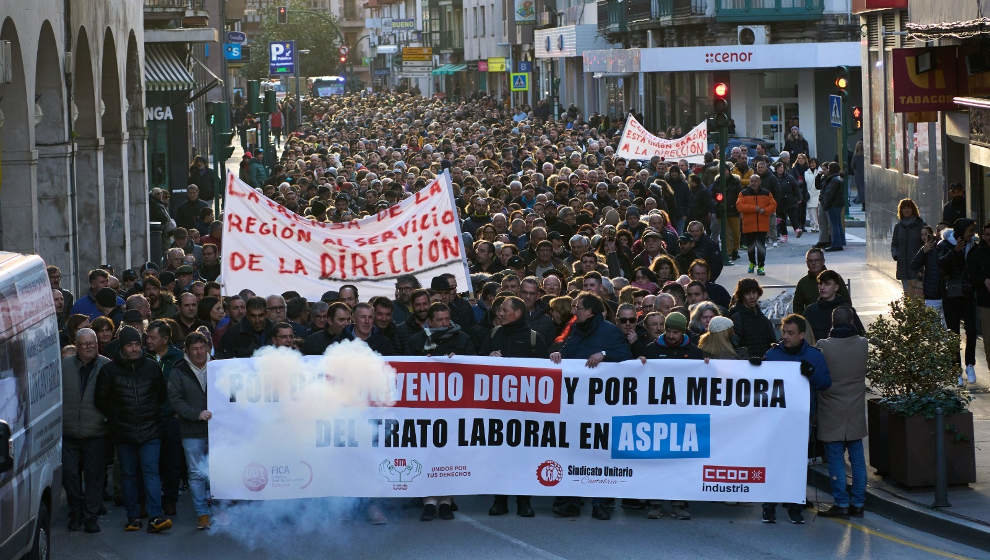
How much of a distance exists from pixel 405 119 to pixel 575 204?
43295mm

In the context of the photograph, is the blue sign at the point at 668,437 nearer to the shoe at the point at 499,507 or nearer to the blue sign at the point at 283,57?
the shoe at the point at 499,507

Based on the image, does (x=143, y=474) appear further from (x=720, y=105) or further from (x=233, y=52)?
(x=233, y=52)

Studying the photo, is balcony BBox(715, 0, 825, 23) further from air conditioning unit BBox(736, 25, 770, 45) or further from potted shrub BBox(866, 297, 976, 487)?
potted shrub BBox(866, 297, 976, 487)

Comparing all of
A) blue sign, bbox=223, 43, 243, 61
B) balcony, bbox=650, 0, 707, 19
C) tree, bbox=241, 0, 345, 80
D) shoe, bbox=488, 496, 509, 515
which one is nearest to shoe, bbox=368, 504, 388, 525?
shoe, bbox=488, 496, 509, 515

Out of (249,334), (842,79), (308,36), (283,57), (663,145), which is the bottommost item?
Result: (249,334)

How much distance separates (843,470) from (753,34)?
143 ft

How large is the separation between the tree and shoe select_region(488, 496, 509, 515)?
3997 inches

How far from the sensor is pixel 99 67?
24938 millimetres

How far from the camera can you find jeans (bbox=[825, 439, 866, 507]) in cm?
1209

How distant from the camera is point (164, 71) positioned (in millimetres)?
38969

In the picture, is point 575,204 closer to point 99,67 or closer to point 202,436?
point 99,67

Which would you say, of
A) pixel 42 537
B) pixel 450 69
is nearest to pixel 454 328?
pixel 42 537

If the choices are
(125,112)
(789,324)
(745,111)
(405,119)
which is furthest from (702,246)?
(405,119)

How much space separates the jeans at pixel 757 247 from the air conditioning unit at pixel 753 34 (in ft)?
91.2
